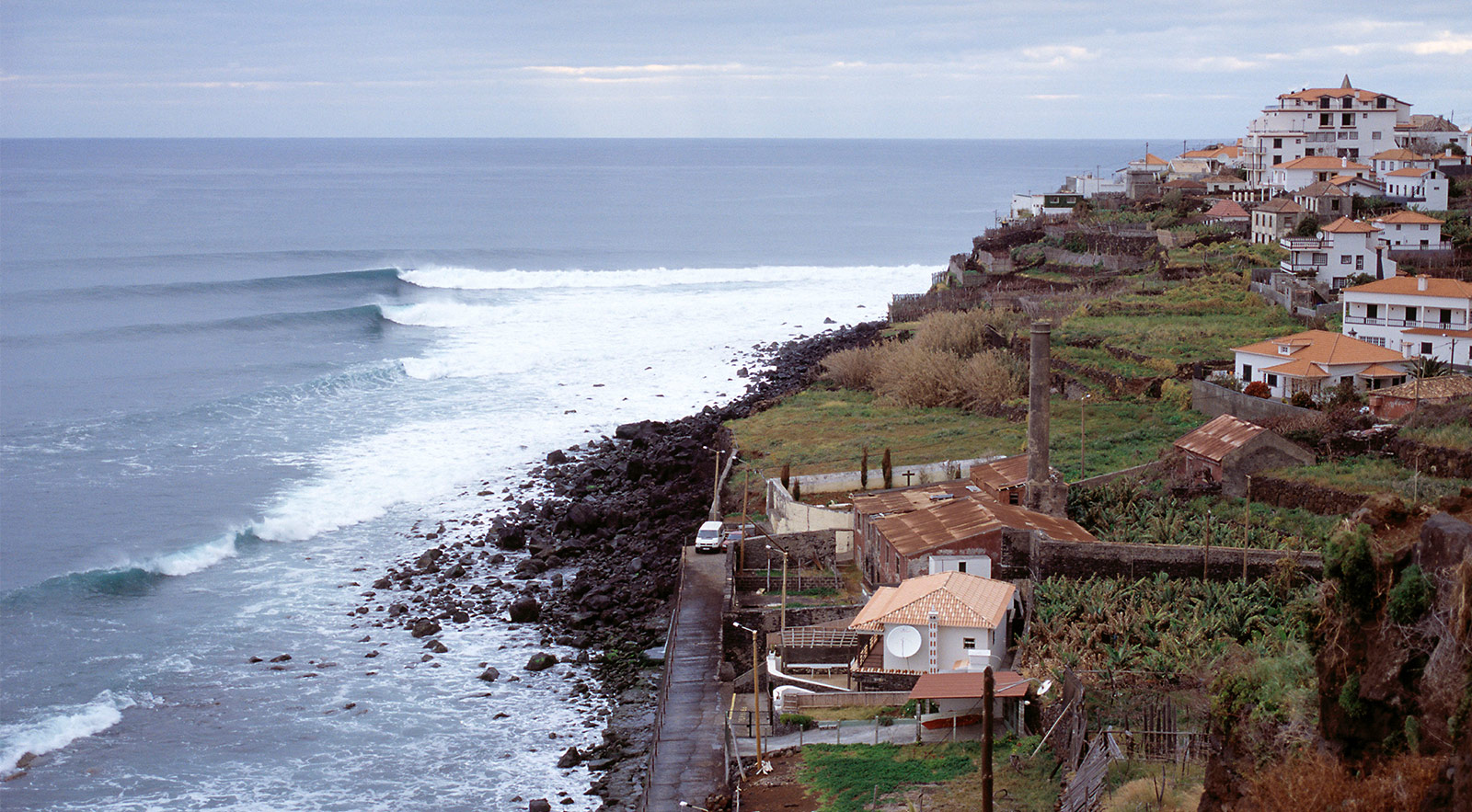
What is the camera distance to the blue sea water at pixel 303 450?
25.2m

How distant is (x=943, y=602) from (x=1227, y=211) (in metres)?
50.6

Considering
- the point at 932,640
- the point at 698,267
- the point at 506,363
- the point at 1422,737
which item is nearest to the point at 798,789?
the point at 932,640

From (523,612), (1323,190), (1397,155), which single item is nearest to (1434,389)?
(523,612)

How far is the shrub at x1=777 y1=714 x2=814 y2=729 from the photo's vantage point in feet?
74.3

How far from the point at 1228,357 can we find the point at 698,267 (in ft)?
212

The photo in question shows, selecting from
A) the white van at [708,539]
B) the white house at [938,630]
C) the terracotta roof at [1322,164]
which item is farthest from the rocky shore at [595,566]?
the terracotta roof at [1322,164]

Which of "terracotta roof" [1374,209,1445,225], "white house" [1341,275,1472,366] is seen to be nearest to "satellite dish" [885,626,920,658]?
"white house" [1341,275,1472,366]

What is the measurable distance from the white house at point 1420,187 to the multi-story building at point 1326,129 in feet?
33.8

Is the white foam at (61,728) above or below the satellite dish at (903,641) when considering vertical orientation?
below

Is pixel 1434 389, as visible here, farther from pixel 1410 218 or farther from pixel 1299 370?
pixel 1410 218

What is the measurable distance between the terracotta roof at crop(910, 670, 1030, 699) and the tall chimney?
8.86 meters

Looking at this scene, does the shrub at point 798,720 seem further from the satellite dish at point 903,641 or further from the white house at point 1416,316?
the white house at point 1416,316

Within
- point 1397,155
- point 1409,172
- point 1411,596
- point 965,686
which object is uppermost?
point 1397,155

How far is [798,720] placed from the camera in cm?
2281
